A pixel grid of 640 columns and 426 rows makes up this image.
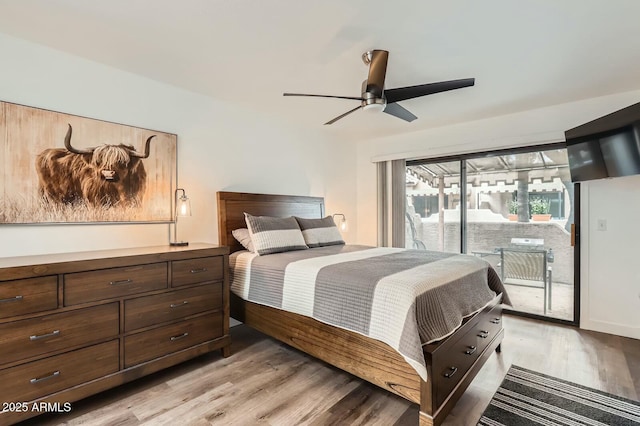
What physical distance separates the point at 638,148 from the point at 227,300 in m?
3.65

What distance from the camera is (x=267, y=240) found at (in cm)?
304

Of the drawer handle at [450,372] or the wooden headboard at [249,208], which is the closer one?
the drawer handle at [450,372]

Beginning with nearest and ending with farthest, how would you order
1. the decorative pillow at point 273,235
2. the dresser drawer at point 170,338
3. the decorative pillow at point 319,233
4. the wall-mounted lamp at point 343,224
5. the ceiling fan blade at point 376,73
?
1. the dresser drawer at point 170,338
2. the ceiling fan blade at point 376,73
3. the decorative pillow at point 273,235
4. the decorative pillow at point 319,233
5. the wall-mounted lamp at point 343,224

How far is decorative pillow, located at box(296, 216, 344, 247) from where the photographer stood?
3.56 metres

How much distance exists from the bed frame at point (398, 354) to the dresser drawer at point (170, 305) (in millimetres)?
455

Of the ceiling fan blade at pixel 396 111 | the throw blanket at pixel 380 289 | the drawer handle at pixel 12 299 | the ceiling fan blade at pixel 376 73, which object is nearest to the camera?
the drawer handle at pixel 12 299

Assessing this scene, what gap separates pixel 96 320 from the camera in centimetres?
195

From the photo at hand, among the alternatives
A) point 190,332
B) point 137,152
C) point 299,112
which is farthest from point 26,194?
point 299,112

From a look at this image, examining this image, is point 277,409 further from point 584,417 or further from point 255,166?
point 255,166

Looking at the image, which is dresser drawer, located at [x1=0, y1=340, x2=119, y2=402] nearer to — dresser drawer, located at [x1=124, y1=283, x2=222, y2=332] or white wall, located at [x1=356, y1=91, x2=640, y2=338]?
dresser drawer, located at [x1=124, y1=283, x2=222, y2=332]

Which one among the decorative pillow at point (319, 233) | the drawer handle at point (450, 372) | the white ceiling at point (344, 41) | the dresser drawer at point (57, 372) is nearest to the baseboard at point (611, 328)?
the white ceiling at point (344, 41)

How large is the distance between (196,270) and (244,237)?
2.72 feet

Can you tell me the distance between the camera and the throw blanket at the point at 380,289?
1.76 m

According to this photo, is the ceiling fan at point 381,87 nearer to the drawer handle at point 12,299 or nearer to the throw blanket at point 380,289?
the throw blanket at point 380,289
